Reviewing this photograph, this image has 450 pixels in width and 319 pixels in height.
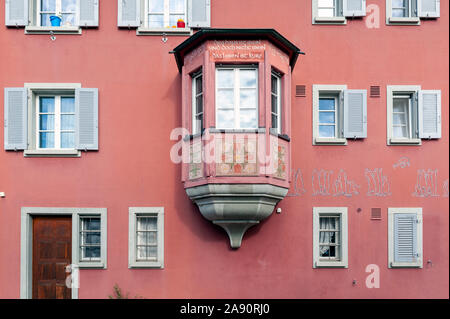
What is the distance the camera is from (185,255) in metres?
8.10

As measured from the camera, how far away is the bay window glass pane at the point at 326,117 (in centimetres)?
853

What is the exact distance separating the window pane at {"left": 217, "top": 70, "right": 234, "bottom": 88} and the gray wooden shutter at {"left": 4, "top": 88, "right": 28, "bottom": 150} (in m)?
3.99

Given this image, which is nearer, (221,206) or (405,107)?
(221,206)

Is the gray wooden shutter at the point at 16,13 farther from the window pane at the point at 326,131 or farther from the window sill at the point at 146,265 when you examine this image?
the window pane at the point at 326,131

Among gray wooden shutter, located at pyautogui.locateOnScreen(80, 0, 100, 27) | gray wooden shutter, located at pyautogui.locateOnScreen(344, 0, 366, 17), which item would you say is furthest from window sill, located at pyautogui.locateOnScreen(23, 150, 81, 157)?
gray wooden shutter, located at pyautogui.locateOnScreen(344, 0, 366, 17)

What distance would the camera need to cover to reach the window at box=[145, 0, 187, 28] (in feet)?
28.2

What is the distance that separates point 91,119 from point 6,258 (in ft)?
10.7

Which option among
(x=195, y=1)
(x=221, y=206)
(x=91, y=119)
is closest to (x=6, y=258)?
(x=91, y=119)

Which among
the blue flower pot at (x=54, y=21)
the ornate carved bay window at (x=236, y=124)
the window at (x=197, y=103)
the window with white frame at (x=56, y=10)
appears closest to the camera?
the ornate carved bay window at (x=236, y=124)

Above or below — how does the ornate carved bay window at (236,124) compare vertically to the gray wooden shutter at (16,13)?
below

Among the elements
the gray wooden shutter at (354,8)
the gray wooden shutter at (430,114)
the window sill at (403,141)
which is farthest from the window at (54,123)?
the gray wooden shutter at (430,114)

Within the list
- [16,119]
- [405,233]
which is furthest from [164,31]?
[405,233]

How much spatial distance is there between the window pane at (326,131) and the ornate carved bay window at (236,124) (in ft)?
3.22
